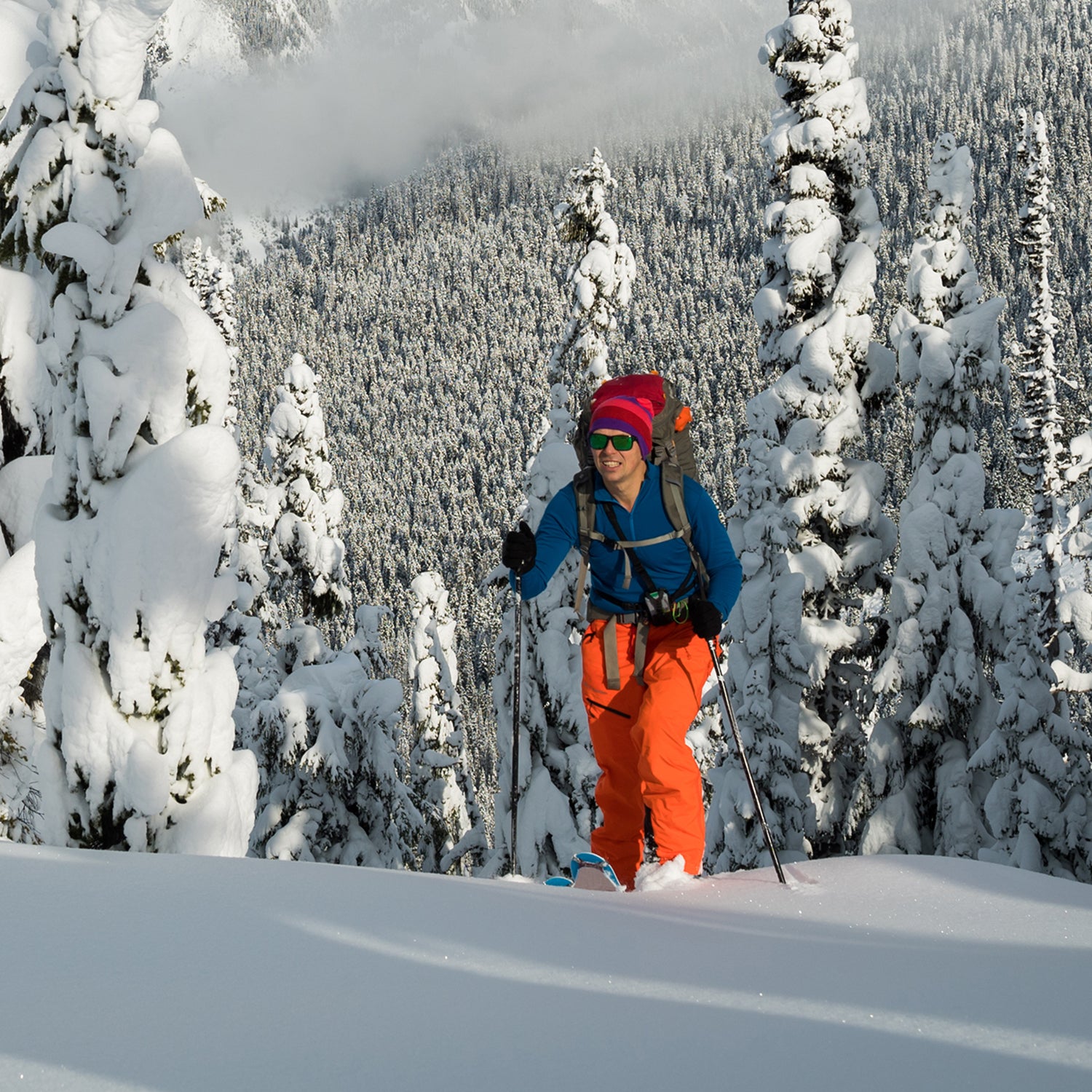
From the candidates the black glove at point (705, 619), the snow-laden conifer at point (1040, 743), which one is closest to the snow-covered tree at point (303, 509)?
the snow-laden conifer at point (1040, 743)

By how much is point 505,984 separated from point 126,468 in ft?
14.8

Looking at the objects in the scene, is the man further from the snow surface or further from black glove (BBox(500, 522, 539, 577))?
the snow surface

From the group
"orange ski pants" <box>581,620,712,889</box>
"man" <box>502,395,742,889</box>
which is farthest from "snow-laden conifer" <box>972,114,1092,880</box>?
"man" <box>502,395,742,889</box>

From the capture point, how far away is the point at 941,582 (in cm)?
1345

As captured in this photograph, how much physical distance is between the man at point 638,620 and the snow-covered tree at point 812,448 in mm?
8086

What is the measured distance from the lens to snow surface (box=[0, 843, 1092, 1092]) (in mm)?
2109

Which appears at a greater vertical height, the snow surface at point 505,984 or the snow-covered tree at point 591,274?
the snow-covered tree at point 591,274

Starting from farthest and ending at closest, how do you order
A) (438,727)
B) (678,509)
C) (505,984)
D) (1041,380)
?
(438,727), (1041,380), (678,509), (505,984)

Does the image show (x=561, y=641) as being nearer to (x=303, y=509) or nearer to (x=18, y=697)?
(x=303, y=509)

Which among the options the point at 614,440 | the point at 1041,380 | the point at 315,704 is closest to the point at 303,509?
the point at 315,704

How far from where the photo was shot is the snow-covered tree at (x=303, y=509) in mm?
19312

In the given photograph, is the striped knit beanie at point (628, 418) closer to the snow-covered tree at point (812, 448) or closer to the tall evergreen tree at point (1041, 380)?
the snow-covered tree at point (812, 448)

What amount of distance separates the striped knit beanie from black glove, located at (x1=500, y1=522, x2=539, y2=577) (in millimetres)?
769

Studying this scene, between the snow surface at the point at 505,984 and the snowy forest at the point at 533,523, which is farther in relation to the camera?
the snowy forest at the point at 533,523
